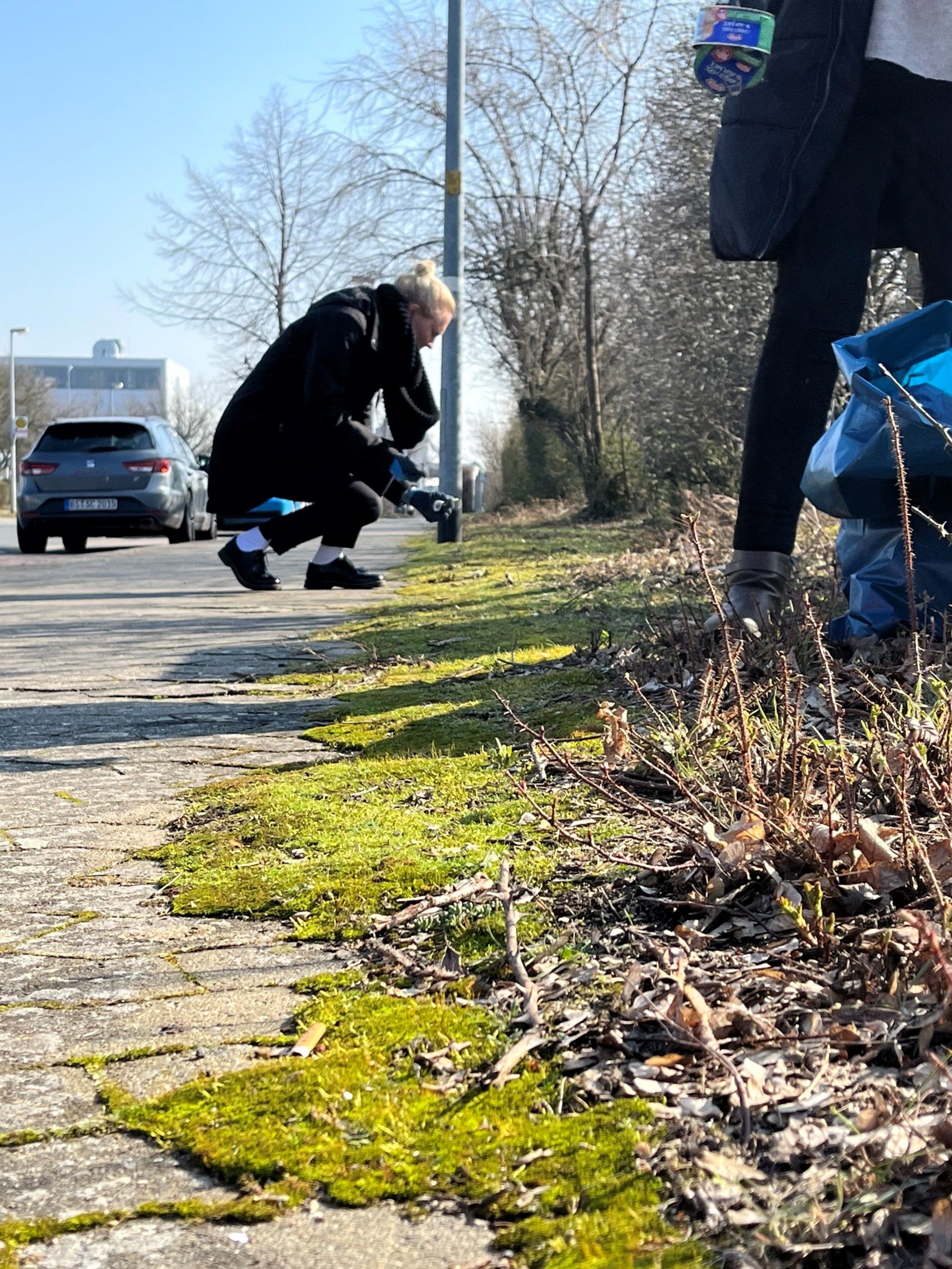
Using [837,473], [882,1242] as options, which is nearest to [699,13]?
Answer: [837,473]

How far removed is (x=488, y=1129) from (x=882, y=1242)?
42cm

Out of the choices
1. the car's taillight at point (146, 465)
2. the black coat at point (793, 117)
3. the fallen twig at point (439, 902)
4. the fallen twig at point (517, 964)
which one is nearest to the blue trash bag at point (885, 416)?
the black coat at point (793, 117)

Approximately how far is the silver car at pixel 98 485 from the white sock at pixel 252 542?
8.30 meters

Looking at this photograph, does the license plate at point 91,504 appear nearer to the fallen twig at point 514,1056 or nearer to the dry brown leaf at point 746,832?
the dry brown leaf at point 746,832

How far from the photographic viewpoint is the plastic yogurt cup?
3348 millimetres

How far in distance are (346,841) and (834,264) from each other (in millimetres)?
1983

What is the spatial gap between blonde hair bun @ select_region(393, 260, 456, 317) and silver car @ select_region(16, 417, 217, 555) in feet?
31.1

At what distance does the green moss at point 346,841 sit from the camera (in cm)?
224

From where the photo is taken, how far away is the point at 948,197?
139 inches

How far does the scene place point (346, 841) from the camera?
8.41 feet

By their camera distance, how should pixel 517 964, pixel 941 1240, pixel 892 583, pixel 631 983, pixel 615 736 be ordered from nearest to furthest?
pixel 941 1240, pixel 631 983, pixel 517 964, pixel 615 736, pixel 892 583

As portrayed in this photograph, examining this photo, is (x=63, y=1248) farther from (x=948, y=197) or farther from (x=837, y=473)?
(x=948, y=197)

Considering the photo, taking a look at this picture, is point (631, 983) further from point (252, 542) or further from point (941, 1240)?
point (252, 542)

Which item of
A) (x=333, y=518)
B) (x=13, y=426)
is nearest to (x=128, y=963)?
(x=333, y=518)
